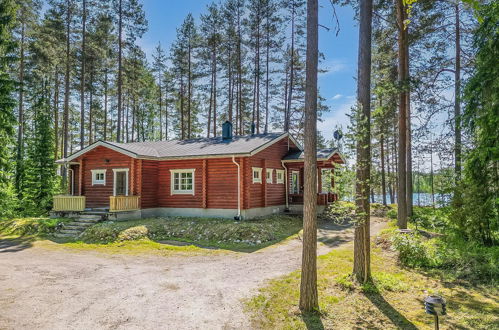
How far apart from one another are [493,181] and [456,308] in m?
4.80

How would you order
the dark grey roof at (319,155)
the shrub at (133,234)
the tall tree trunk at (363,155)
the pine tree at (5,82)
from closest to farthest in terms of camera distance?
the tall tree trunk at (363,155), the shrub at (133,234), the pine tree at (5,82), the dark grey roof at (319,155)

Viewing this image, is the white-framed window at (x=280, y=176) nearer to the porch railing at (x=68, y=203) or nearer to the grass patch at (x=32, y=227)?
the porch railing at (x=68, y=203)

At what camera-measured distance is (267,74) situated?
24.8 m

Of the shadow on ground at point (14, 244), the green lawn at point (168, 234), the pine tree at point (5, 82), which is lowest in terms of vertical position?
the shadow on ground at point (14, 244)

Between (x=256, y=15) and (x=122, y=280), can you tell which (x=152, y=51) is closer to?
(x=256, y=15)

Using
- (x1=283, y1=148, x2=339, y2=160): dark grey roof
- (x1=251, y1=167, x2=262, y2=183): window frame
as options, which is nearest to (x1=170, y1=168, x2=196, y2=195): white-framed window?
(x1=251, y1=167, x2=262, y2=183): window frame

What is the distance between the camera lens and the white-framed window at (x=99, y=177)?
16.3 meters

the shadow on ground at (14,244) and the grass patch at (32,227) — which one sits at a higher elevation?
the grass patch at (32,227)

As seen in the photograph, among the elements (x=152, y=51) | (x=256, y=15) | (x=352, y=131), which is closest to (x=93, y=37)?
(x=152, y=51)

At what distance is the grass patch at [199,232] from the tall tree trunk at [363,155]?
471 centimetres

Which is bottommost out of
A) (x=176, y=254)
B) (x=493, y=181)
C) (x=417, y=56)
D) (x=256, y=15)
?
(x=176, y=254)

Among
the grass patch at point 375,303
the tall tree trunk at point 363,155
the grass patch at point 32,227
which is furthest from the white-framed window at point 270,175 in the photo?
the tall tree trunk at point 363,155

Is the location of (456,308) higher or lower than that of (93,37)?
lower

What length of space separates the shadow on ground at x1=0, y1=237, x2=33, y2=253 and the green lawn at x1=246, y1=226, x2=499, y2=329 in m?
9.78
